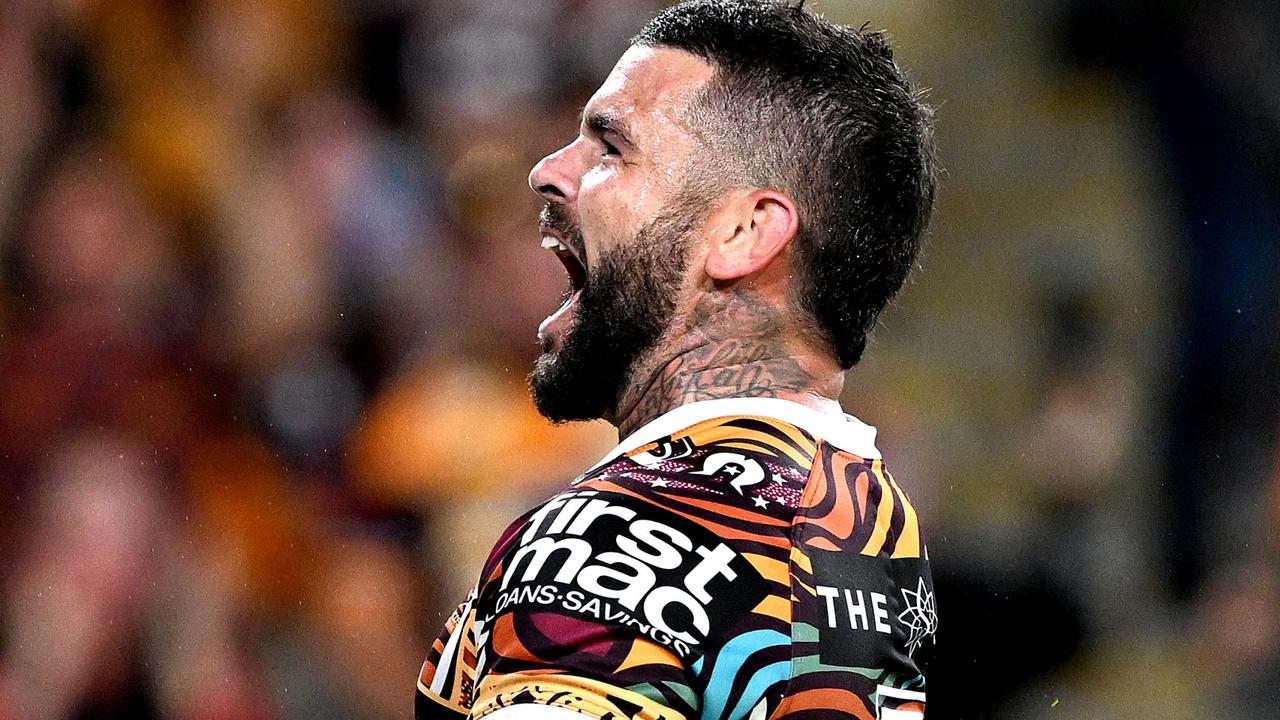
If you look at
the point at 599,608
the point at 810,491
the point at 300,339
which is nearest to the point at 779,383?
the point at 810,491

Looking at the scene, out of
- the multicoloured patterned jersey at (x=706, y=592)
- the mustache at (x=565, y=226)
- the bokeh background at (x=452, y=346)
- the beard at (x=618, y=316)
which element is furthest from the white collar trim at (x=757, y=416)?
the bokeh background at (x=452, y=346)

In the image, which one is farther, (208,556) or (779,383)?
(208,556)

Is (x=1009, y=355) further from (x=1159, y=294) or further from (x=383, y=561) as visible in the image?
(x=383, y=561)

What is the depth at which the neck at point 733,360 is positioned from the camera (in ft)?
4.81

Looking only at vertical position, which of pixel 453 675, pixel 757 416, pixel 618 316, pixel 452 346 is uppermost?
pixel 452 346

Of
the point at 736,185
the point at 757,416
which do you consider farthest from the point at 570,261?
the point at 757,416

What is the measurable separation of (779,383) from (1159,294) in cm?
249

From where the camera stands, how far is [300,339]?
3514 millimetres

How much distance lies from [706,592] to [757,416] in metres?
0.24

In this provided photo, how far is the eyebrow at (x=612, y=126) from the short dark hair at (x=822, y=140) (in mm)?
70

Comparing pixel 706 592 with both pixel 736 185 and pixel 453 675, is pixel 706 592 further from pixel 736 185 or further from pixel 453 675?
pixel 736 185

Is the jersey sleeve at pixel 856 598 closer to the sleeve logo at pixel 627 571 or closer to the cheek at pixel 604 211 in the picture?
the sleeve logo at pixel 627 571

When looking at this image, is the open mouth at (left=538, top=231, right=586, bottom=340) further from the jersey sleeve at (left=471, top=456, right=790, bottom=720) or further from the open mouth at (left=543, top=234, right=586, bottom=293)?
the jersey sleeve at (left=471, top=456, right=790, bottom=720)

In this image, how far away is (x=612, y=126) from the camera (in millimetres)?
1538
